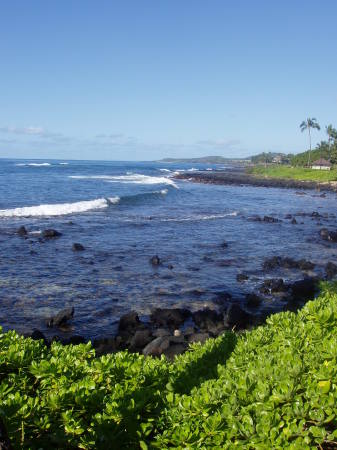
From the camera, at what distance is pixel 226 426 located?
139 inches

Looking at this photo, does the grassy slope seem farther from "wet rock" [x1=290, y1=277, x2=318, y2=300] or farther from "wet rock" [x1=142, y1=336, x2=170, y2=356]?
"wet rock" [x1=142, y1=336, x2=170, y2=356]

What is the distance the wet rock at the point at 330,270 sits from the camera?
1914cm

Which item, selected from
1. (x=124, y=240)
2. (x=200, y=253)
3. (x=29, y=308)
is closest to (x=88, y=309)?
(x=29, y=308)

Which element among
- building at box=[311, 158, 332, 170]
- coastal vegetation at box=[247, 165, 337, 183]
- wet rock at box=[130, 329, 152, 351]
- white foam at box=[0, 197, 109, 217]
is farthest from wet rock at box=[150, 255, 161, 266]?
building at box=[311, 158, 332, 170]

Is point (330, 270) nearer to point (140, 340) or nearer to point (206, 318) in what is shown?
point (206, 318)

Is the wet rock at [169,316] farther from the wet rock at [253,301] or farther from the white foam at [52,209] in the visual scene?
the white foam at [52,209]

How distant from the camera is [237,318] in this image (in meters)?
13.2

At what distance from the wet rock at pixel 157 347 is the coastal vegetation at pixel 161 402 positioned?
5.49m

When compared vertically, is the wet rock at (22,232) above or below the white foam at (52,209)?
below

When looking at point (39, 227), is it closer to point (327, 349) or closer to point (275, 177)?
point (327, 349)

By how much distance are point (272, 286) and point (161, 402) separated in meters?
13.8

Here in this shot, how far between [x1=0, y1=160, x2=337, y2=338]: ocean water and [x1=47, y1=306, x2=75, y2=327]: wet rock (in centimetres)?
23

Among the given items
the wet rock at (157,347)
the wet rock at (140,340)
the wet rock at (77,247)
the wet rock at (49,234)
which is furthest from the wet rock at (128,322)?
the wet rock at (49,234)

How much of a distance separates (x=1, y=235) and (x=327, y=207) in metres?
35.1
